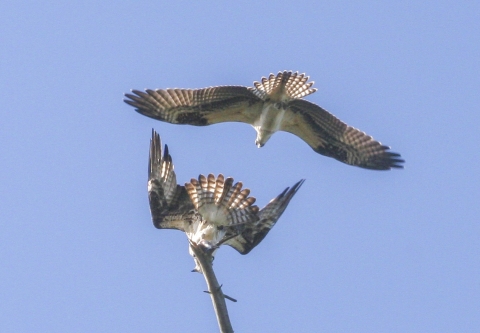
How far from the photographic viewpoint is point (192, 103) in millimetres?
13852

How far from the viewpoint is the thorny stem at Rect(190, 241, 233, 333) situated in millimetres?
9477

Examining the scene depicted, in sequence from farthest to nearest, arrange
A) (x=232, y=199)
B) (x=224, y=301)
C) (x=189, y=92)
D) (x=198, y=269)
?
(x=189, y=92)
(x=232, y=199)
(x=198, y=269)
(x=224, y=301)

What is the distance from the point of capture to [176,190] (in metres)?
12.9

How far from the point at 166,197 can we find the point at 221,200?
2.69 ft

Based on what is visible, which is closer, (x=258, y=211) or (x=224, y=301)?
(x=224, y=301)

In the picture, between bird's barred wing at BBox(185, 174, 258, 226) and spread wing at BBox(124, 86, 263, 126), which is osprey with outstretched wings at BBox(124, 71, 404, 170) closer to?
spread wing at BBox(124, 86, 263, 126)

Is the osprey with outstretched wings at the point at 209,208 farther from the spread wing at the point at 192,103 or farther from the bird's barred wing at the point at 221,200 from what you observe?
the spread wing at the point at 192,103

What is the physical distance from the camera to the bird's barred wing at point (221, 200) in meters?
12.3

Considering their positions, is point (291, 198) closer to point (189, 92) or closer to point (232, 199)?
point (232, 199)

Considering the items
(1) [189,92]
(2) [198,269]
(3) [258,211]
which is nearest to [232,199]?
(3) [258,211]

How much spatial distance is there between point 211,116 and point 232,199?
2.04 metres

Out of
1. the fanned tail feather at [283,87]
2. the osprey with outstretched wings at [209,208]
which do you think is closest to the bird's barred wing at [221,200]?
the osprey with outstretched wings at [209,208]

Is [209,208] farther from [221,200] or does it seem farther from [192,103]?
[192,103]

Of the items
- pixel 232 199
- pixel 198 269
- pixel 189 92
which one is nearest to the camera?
pixel 198 269
